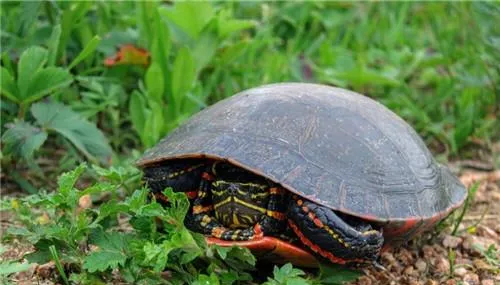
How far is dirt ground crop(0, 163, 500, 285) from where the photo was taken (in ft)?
8.93

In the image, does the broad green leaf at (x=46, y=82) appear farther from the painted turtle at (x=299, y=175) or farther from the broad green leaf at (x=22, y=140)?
the painted turtle at (x=299, y=175)

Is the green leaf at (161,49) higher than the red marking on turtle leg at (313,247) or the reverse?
higher

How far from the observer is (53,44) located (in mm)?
3402

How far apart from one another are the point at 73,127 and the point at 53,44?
0.45m

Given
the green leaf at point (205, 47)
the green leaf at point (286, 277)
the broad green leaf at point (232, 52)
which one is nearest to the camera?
the green leaf at point (286, 277)

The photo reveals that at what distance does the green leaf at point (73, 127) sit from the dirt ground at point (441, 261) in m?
0.58

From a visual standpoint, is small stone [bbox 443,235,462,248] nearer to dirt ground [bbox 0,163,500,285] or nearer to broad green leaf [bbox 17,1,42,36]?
dirt ground [bbox 0,163,500,285]

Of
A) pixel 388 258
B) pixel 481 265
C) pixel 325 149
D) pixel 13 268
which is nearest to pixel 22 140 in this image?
pixel 13 268

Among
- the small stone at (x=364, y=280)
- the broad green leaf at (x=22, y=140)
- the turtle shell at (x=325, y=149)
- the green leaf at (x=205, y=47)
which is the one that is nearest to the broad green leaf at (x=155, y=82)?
the green leaf at (x=205, y=47)

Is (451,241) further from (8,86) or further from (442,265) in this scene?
(8,86)

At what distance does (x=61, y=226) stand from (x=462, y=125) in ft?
8.56

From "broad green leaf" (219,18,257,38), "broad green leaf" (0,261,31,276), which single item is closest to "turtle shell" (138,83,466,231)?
"broad green leaf" (0,261,31,276)

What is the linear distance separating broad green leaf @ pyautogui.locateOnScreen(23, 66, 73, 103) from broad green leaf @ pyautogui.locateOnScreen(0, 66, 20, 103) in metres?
0.05

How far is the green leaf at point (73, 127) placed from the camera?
3193 mm
